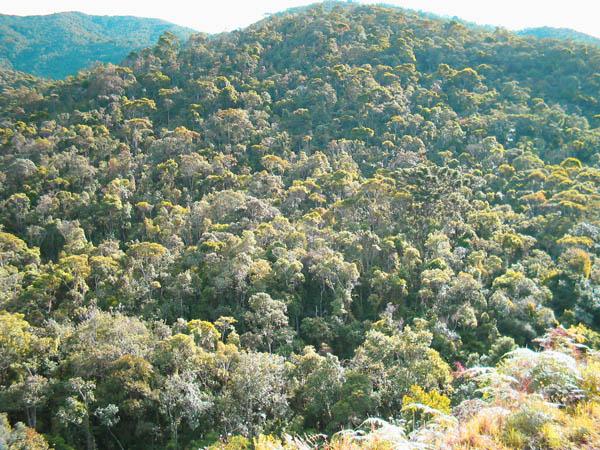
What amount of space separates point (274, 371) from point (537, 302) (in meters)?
19.3

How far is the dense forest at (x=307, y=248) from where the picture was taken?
58.6 feet

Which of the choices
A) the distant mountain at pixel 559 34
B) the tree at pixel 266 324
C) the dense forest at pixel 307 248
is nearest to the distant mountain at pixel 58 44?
the dense forest at pixel 307 248

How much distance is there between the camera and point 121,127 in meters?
56.8

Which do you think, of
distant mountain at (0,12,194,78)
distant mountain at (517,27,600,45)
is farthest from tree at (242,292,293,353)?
distant mountain at (517,27,600,45)

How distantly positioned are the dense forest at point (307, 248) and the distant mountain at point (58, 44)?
5919cm

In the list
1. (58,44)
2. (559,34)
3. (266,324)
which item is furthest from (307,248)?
(58,44)

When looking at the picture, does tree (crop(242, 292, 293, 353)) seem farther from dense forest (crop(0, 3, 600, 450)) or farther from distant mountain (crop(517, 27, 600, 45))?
distant mountain (crop(517, 27, 600, 45))

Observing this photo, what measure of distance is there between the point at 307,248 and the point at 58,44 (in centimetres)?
15500

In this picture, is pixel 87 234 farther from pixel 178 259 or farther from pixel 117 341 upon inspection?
pixel 117 341

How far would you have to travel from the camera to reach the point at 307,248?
3450cm

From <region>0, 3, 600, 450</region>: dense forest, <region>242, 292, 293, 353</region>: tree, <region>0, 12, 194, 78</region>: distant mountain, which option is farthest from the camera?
<region>0, 12, 194, 78</region>: distant mountain

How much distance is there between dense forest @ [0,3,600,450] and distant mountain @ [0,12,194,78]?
194 feet

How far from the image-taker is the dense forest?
1788 centimetres

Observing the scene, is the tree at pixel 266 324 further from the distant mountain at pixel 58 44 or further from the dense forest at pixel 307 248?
the distant mountain at pixel 58 44
